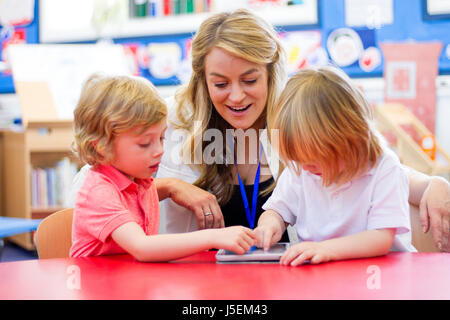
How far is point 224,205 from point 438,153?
2.16m

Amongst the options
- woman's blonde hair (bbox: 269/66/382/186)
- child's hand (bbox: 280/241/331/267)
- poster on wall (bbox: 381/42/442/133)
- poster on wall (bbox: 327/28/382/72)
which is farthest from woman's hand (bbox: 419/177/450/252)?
poster on wall (bbox: 327/28/382/72)

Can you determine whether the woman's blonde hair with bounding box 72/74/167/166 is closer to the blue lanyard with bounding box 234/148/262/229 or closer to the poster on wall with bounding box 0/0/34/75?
the blue lanyard with bounding box 234/148/262/229

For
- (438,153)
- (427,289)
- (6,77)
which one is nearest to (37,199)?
(6,77)

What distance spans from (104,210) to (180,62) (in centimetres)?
302

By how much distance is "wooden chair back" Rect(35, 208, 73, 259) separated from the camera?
3.89 feet

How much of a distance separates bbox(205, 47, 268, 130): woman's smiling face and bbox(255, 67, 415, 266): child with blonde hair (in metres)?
0.32

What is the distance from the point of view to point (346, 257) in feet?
3.03

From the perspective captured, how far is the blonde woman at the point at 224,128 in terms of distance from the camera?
4.44 feet

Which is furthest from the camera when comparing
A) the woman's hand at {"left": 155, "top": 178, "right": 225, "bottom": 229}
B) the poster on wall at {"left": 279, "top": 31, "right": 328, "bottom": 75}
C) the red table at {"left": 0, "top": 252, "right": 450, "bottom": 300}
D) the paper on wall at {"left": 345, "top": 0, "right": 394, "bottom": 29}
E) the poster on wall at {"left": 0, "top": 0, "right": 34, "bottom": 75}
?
the poster on wall at {"left": 0, "top": 0, "right": 34, "bottom": 75}

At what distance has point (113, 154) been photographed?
110 centimetres

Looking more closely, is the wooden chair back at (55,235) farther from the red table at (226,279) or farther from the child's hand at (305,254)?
the child's hand at (305,254)

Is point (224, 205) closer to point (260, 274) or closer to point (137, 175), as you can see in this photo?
point (137, 175)

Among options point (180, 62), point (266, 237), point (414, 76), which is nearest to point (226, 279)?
point (266, 237)

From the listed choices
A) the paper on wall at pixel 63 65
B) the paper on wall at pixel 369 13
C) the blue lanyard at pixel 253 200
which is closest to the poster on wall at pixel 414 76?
the paper on wall at pixel 369 13
